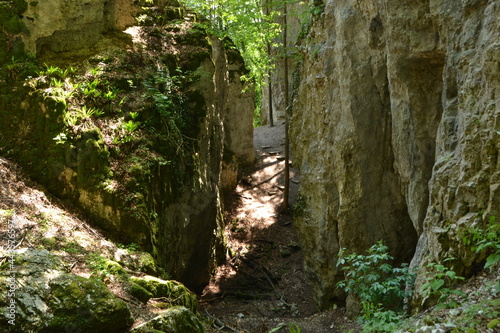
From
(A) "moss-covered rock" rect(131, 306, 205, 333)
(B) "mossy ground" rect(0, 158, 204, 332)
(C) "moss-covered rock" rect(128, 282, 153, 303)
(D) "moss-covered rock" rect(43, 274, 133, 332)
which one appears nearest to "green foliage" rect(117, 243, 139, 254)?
(B) "mossy ground" rect(0, 158, 204, 332)

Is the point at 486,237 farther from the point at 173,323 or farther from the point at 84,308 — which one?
the point at 84,308

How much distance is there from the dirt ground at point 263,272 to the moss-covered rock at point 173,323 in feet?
5.68

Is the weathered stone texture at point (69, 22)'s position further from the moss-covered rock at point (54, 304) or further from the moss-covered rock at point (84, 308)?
the moss-covered rock at point (84, 308)

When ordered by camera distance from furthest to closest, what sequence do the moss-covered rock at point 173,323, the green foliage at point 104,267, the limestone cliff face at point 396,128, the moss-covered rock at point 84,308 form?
the green foliage at point 104,267
the limestone cliff face at point 396,128
the moss-covered rock at point 173,323
the moss-covered rock at point 84,308

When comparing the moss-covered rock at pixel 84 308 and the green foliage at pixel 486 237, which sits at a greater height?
the green foliage at pixel 486 237

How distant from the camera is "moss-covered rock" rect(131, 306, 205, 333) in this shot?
4.56m

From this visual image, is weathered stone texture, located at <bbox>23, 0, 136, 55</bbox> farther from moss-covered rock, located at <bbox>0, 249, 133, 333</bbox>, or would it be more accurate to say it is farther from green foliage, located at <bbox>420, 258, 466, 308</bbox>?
green foliage, located at <bbox>420, 258, 466, 308</bbox>

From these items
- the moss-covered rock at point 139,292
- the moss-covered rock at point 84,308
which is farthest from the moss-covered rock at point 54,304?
the moss-covered rock at point 139,292

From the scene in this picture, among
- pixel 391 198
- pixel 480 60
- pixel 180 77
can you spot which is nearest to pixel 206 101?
pixel 180 77

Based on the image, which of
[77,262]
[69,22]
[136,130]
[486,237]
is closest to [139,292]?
[77,262]

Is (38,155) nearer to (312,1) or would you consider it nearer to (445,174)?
(445,174)

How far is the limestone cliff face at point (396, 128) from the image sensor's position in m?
5.27

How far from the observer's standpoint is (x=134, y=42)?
1077 centimetres

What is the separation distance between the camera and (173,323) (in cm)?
489
